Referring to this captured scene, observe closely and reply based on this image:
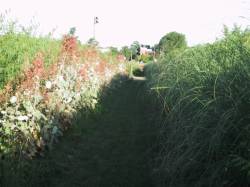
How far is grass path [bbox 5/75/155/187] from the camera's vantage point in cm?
503

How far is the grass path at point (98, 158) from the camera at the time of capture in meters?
5.03

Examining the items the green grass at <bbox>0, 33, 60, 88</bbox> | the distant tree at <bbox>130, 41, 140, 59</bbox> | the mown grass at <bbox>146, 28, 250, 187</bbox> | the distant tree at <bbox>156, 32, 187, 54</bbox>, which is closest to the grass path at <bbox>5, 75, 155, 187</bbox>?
the mown grass at <bbox>146, 28, 250, 187</bbox>

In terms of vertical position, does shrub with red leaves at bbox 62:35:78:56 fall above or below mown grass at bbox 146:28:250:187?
above

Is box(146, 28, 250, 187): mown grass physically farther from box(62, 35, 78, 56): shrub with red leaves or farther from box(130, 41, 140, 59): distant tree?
box(130, 41, 140, 59): distant tree

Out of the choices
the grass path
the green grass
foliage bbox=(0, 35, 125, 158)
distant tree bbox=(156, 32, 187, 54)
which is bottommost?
the grass path

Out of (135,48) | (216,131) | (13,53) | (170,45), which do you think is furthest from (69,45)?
(135,48)

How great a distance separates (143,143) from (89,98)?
3.22 m

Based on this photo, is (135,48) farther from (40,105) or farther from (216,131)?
(216,131)

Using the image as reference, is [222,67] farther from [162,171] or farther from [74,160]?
[74,160]

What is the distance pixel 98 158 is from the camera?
6.19 m

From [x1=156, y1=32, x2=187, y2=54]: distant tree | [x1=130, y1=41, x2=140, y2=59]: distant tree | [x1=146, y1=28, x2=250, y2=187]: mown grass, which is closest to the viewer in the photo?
[x1=146, y1=28, x2=250, y2=187]: mown grass

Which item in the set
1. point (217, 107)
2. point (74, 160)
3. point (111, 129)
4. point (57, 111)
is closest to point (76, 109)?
point (111, 129)

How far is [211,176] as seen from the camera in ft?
10.1

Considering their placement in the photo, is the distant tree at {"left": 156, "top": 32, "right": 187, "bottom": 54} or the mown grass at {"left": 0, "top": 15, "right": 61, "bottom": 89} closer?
the mown grass at {"left": 0, "top": 15, "right": 61, "bottom": 89}
